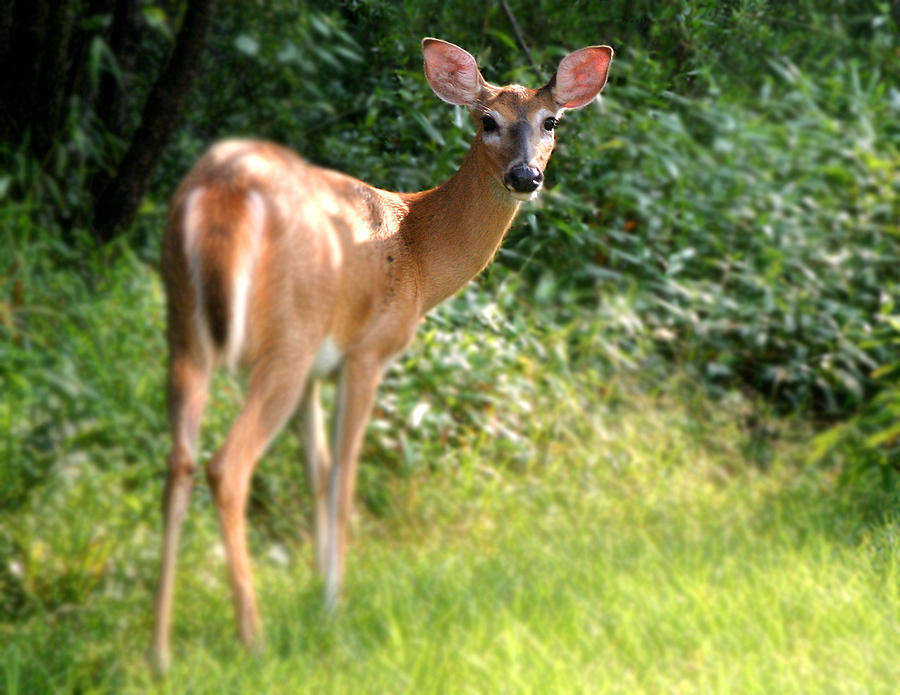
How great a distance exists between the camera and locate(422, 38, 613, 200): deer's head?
1918 mm

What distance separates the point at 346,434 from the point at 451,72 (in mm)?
714

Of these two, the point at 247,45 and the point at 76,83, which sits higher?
the point at 247,45

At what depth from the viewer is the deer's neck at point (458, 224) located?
2.07 meters

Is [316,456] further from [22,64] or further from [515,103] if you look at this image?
[22,64]

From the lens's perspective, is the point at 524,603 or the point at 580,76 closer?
the point at 580,76

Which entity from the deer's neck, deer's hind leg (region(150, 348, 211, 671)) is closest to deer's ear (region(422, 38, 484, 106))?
the deer's neck

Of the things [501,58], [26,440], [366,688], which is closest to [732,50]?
[501,58]

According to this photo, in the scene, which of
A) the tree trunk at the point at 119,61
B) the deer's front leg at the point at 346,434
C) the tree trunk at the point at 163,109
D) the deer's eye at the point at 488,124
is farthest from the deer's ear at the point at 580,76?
→ the tree trunk at the point at 119,61

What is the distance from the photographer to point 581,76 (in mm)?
1929

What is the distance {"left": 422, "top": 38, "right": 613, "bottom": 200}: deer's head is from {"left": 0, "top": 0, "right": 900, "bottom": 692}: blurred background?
28 centimetres

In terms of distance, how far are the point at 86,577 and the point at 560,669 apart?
0.93m

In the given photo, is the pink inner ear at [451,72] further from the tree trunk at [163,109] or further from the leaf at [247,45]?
the leaf at [247,45]

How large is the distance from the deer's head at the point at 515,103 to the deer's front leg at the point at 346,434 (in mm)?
429

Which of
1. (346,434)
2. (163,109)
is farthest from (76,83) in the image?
(346,434)
